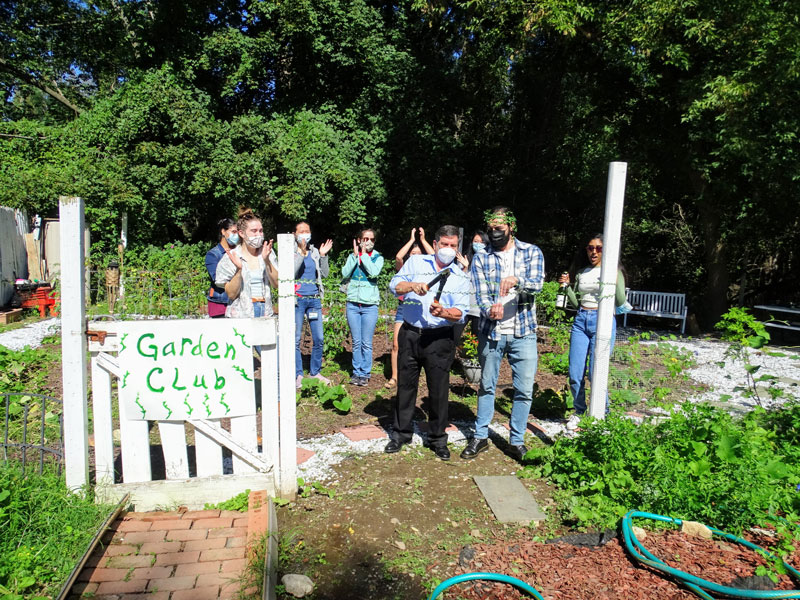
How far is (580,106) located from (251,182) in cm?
1050

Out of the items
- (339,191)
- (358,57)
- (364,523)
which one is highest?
(358,57)

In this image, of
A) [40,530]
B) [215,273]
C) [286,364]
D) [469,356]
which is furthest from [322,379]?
[40,530]

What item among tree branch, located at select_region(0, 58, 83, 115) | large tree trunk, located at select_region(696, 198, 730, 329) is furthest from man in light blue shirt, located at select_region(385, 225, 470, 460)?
tree branch, located at select_region(0, 58, 83, 115)

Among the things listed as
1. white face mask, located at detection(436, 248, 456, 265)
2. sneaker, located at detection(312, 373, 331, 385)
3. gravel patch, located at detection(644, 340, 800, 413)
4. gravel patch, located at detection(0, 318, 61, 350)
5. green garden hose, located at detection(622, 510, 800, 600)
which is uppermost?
white face mask, located at detection(436, 248, 456, 265)

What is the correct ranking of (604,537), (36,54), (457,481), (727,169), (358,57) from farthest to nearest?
1. (36,54)
2. (358,57)
3. (727,169)
4. (457,481)
5. (604,537)

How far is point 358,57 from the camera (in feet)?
53.4

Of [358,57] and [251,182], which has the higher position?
[358,57]

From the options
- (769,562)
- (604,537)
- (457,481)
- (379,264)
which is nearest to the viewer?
(769,562)

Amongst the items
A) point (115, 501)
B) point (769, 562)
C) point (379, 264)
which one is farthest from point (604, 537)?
point (379, 264)

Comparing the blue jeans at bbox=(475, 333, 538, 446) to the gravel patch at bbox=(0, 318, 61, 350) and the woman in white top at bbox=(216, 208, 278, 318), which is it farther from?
the gravel patch at bbox=(0, 318, 61, 350)

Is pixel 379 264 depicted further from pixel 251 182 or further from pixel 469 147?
pixel 469 147

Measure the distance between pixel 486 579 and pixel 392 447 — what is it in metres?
1.76

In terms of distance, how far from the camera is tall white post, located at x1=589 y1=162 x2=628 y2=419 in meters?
3.99

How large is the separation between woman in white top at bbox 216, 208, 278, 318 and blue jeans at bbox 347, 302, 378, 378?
1.48 m
